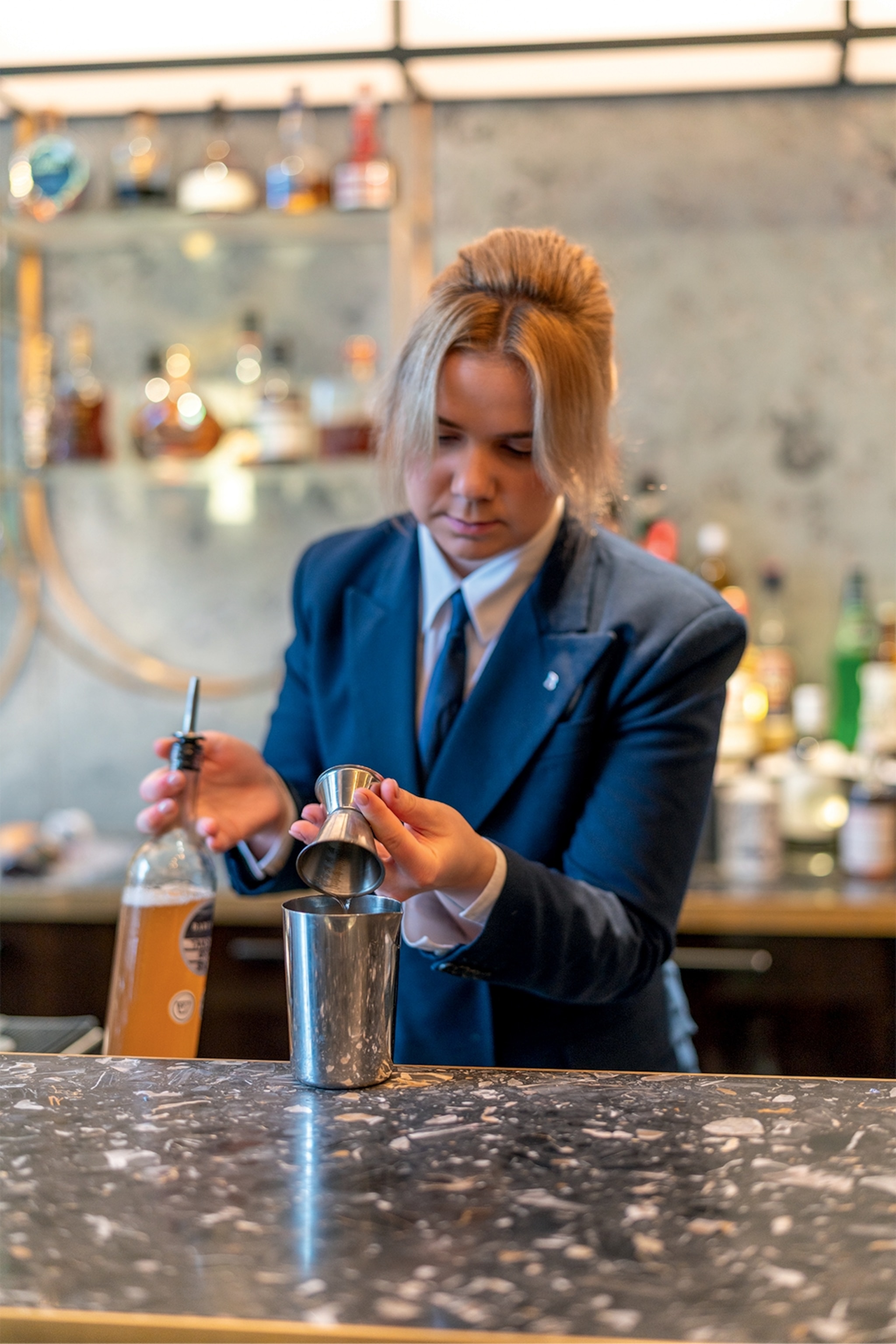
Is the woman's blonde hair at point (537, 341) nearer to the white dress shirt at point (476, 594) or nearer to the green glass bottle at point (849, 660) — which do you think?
the white dress shirt at point (476, 594)

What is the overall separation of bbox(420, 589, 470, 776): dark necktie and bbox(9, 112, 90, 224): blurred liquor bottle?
1822 millimetres

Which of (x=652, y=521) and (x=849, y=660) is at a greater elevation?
(x=652, y=521)

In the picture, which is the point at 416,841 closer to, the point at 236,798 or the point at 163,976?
the point at 163,976

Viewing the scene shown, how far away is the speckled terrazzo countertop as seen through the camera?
20.7 inches

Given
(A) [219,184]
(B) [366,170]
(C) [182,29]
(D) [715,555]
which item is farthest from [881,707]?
(C) [182,29]

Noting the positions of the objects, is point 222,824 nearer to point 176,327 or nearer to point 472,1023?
point 472,1023

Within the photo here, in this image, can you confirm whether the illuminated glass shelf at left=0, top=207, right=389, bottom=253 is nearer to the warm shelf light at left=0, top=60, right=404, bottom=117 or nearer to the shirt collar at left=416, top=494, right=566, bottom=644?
the warm shelf light at left=0, top=60, right=404, bottom=117

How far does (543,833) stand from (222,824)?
0.30 metres

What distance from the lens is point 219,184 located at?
2561 millimetres

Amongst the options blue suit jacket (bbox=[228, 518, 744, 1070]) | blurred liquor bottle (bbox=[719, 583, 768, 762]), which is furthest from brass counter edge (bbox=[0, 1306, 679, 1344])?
blurred liquor bottle (bbox=[719, 583, 768, 762])

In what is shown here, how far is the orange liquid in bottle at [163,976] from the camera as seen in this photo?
95 cm

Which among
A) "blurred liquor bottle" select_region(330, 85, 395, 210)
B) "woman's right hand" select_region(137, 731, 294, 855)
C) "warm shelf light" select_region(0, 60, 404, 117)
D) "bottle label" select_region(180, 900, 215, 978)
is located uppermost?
"warm shelf light" select_region(0, 60, 404, 117)

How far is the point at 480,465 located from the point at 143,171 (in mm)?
1855

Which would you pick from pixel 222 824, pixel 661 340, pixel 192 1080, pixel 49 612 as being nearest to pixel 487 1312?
pixel 192 1080
